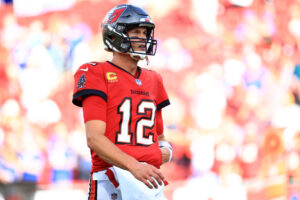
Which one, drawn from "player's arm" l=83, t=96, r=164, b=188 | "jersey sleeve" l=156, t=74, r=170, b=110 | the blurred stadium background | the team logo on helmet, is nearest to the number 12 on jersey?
"player's arm" l=83, t=96, r=164, b=188

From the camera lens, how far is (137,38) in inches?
106

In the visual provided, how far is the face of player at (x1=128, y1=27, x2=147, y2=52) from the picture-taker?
2691 millimetres

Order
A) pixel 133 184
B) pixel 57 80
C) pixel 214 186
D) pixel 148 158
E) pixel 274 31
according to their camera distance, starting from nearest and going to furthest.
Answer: pixel 133 184 < pixel 148 158 < pixel 57 80 < pixel 214 186 < pixel 274 31

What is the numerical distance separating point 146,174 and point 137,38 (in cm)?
72

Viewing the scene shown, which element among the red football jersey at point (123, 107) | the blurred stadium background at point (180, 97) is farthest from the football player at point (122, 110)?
the blurred stadium background at point (180, 97)

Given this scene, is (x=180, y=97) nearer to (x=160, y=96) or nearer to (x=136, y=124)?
(x=160, y=96)

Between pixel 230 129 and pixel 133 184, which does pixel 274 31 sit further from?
pixel 133 184

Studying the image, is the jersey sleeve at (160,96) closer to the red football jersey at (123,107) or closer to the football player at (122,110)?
the football player at (122,110)

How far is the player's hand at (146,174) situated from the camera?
2.37 m

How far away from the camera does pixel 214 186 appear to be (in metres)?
6.61

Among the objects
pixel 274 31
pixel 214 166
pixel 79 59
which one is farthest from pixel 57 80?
pixel 274 31

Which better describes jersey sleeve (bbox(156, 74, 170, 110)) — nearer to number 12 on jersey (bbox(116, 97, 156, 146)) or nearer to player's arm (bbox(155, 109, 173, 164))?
player's arm (bbox(155, 109, 173, 164))

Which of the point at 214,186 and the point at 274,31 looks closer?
the point at 214,186

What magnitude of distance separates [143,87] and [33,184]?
3.88m
